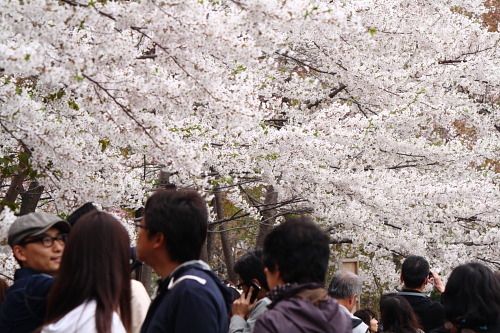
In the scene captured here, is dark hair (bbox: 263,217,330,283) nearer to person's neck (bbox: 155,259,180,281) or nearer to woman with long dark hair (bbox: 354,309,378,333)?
person's neck (bbox: 155,259,180,281)

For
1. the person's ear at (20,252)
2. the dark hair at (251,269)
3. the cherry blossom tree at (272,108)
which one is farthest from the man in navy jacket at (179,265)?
the cherry blossom tree at (272,108)

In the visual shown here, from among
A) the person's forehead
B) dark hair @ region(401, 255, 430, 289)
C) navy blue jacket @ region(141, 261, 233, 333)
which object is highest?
the person's forehead

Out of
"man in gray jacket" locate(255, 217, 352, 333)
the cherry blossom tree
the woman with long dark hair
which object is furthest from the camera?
the woman with long dark hair

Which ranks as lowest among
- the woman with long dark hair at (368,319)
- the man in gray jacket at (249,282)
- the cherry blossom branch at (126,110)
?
the woman with long dark hair at (368,319)

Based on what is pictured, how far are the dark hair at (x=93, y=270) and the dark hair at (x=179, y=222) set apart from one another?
18 centimetres

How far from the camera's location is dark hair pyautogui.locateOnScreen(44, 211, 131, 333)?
8.52ft

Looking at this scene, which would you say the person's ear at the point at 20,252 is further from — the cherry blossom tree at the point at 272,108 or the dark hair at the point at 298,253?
the dark hair at the point at 298,253

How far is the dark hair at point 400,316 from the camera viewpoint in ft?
14.8

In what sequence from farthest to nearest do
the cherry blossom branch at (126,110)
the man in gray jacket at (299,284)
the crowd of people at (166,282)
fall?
the cherry blossom branch at (126,110) < the crowd of people at (166,282) < the man in gray jacket at (299,284)

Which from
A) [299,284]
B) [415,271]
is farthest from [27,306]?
[415,271]

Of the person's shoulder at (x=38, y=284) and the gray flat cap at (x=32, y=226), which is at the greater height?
the gray flat cap at (x=32, y=226)

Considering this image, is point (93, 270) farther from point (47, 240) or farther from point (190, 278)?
point (47, 240)

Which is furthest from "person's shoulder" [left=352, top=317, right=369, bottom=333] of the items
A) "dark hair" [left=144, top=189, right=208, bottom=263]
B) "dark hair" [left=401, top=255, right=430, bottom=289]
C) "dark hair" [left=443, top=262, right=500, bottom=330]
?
"dark hair" [left=144, top=189, right=208, bottom=263]

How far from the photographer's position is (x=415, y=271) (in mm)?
4773
